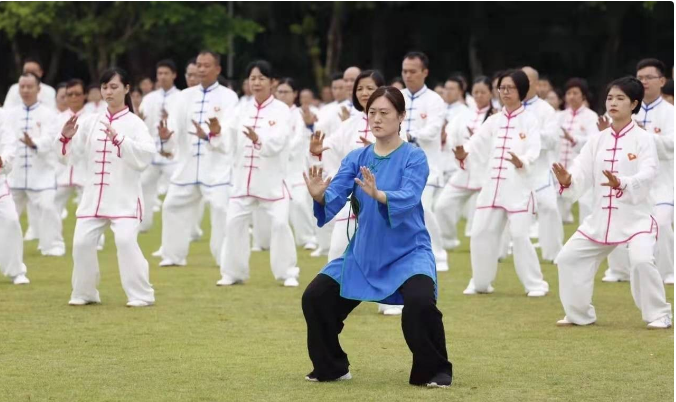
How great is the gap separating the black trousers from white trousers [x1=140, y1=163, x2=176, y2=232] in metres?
8.90

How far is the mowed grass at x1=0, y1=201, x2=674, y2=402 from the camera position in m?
7.52

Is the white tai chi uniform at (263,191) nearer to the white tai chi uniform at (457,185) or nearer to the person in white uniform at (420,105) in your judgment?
the person in white uniform at (420,105)

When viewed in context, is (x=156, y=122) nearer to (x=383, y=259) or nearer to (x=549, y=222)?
(x=549, y=222)

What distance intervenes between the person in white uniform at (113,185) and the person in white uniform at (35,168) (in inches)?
161

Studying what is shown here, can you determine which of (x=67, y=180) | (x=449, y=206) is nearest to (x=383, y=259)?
(x=449, y=206)

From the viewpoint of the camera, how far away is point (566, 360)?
860 centimetres

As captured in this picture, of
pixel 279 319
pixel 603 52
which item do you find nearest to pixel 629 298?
pixel 279 319

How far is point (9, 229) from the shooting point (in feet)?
40.1

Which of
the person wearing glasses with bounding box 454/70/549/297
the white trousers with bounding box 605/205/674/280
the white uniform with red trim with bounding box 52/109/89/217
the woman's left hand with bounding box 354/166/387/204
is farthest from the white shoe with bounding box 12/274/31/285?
the woman's left hand with bounding box 354/166/387/204

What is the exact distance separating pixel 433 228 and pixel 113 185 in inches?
149

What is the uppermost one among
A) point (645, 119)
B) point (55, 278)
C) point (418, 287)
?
point (645, 119)

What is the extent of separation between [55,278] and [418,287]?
639 centimetres

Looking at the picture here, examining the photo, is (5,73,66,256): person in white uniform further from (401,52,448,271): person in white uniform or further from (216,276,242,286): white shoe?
(401,52,448,271): person in white uniform

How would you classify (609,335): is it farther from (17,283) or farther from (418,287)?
(17,283)
